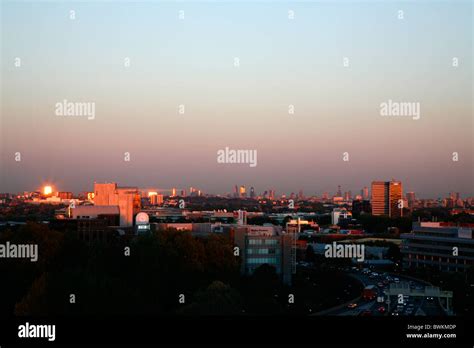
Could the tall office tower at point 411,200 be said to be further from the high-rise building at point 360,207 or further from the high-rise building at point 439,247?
the high-rise building at point 439,247

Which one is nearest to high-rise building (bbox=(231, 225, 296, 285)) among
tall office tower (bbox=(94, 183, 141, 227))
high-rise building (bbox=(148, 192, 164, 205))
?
tall office tower (bbox=(94, 183, 141, 227))

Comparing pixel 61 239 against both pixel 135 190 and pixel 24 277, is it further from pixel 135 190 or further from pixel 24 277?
pixel 135 190

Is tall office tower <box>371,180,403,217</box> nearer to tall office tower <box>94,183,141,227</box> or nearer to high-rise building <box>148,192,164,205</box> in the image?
high-rise building <box>148,192,164,205</box>

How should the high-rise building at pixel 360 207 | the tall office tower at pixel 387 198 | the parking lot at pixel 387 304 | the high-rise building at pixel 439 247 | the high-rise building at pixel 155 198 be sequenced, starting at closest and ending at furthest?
the parking lot at pixel 387 304, the high-rise building at pixel 439 247, the high-rise building at pixel 155 198, the tall office tower at pixel 387 198, the high-rise building at pixel 360 207

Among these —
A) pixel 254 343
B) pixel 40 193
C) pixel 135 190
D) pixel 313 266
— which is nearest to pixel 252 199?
pixel 135 190

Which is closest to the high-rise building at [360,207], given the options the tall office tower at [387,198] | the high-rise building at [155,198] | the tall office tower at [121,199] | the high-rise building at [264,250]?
the tall office tower at [387,198]

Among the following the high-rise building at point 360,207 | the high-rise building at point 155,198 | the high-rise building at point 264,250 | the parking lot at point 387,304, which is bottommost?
the parking lot at point 387,304

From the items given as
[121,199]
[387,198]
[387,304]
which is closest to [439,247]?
[387,304]
